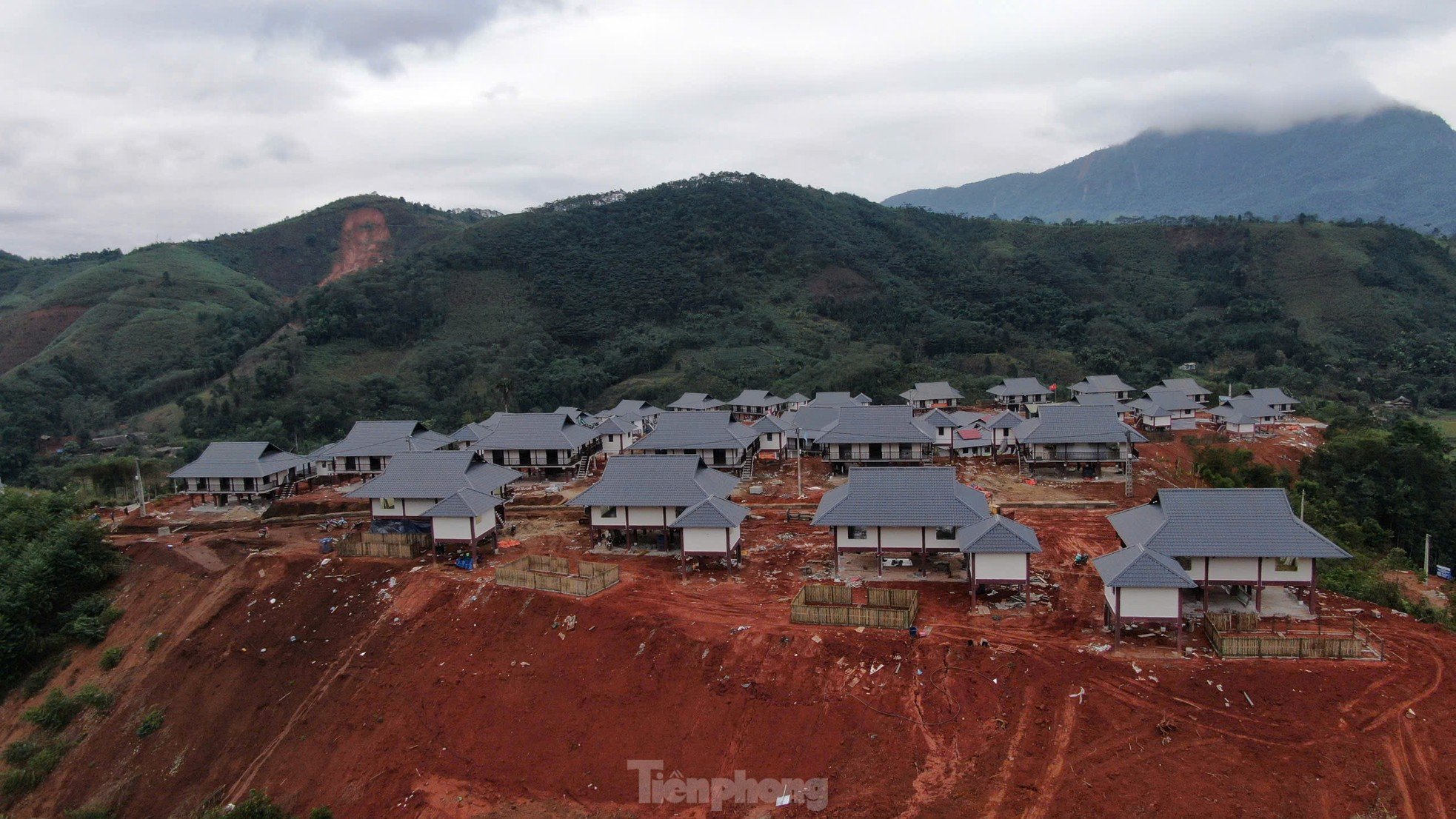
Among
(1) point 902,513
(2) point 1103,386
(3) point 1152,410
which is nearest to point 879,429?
(1) point 902,513

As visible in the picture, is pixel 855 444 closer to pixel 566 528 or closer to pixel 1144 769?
pixel 566 528

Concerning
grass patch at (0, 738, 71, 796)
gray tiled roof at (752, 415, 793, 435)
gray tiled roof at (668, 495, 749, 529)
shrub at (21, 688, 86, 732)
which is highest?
gray tiled roof at (752, 415, 793, 435)

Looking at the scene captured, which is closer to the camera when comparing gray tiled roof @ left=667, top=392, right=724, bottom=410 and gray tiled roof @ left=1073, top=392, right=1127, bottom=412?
gray tiled roof @ left=1073, top=392, right=1127, bottom=412

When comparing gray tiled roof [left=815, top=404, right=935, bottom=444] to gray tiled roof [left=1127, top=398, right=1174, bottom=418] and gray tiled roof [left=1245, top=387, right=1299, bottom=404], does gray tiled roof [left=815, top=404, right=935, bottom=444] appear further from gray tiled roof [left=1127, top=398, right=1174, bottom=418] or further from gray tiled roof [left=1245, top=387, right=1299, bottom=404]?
gray tiled roof [left=1245, top=387, right=1299, bottom=404]

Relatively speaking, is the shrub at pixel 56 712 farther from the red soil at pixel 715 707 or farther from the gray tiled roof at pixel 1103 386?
the gray tiled roof at pixel 1103 386

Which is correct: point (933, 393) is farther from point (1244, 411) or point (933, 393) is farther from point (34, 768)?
point (34, 768)

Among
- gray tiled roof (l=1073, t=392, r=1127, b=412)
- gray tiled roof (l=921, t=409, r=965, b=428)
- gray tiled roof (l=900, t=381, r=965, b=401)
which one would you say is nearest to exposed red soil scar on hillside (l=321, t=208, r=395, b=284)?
gray tiled roof (l=900, t=381, r=965, b=401)

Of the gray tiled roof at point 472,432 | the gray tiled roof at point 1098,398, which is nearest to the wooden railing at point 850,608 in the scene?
the gray tiled roof at point 472,432
